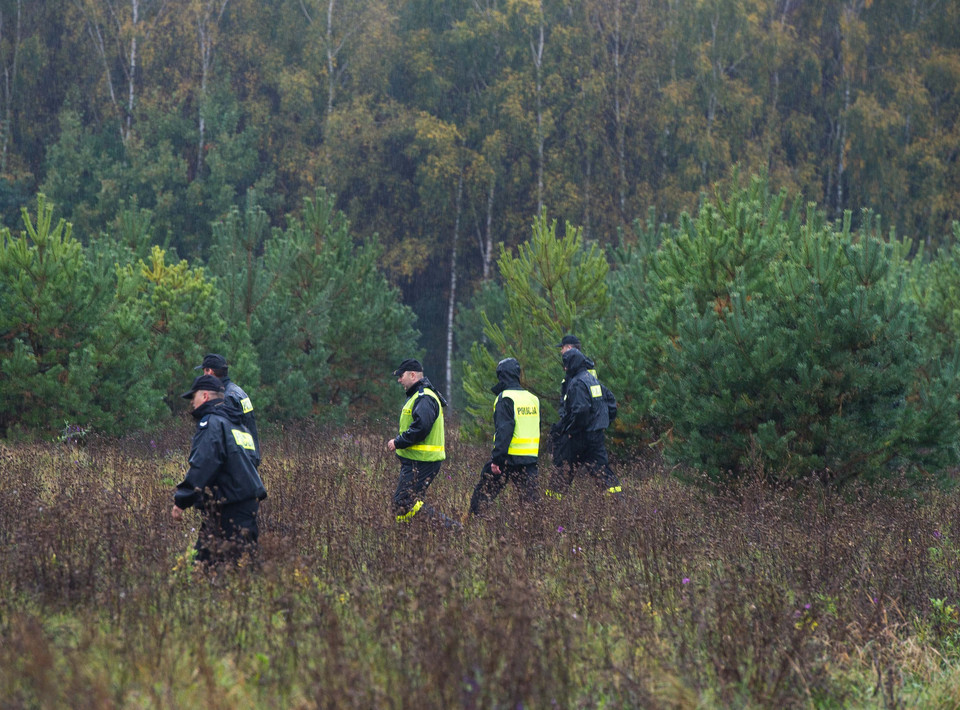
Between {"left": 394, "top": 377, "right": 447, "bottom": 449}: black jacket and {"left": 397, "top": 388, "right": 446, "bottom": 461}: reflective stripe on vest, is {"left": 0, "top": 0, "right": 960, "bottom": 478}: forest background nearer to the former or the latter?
{"left": 397, "top": 388, "right": 446, "bottom": 461}: reflective stripe on vest

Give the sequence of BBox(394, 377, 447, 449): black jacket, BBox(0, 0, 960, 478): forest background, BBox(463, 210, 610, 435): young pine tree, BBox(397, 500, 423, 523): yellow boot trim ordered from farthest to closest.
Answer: BBox(0, 0, 960, 478): forest background < BBox(463, 210, 610, 435): young pine tree < BBox(394, 377, 447, 449): black jacket < BBox(397, 500, 423, 523): yellow boot trim

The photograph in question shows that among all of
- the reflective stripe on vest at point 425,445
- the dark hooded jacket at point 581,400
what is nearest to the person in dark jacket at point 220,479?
the reflective stripe on vest at point 425,445

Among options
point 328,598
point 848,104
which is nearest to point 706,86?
point 848,104

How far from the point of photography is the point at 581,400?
375 inches

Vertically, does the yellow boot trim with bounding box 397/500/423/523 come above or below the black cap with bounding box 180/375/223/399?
below

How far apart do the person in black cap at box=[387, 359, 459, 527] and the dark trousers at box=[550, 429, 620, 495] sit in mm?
1600

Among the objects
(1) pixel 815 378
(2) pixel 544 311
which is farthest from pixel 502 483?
(2) pixel 544 311

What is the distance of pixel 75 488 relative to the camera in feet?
26.5

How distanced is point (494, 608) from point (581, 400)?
15.4 feet

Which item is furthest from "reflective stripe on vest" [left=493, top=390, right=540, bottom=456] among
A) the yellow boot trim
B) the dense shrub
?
the dense shrub

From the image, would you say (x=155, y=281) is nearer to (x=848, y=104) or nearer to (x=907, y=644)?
(x=907, y=644)

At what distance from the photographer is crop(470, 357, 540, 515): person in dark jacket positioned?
8562mm

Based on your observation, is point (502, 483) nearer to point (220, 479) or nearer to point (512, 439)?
point (512, 439)

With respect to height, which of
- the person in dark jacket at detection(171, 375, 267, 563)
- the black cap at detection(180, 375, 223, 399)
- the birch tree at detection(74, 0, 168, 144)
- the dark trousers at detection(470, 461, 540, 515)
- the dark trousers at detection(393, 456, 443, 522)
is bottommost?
the dark trousers at detection(470, 461, 540, 515)
